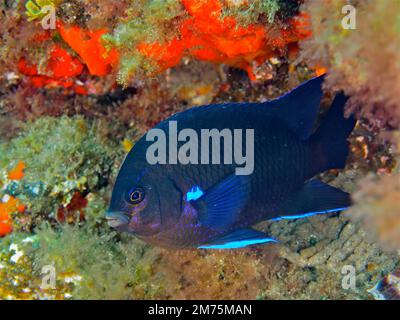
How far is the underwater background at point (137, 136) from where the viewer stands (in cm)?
295

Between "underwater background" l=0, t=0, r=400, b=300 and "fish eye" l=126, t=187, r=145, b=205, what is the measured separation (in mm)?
977

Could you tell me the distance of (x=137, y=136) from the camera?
423 centimetres

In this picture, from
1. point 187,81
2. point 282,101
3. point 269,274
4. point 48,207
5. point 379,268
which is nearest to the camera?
point 282,101

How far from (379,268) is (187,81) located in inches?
102

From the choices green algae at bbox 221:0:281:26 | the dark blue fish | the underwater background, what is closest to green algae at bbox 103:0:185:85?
the underwater background

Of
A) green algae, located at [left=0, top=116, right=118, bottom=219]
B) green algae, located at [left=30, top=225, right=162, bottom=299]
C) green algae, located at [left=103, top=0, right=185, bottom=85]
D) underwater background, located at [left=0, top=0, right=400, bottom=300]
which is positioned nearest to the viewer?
green algae, located at [left=103, top=0, right=185, bottom=85]

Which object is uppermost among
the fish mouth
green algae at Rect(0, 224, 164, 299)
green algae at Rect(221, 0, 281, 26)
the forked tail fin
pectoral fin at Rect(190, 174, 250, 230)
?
green algae at Rect(221, 0, 281, 26)

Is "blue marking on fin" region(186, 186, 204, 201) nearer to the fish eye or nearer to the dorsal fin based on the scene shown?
the fish eye

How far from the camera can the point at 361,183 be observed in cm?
146

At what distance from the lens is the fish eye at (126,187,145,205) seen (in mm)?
2363

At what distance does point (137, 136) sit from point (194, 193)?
2.01 meters

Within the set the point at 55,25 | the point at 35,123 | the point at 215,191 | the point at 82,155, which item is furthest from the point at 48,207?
the point at 215,191

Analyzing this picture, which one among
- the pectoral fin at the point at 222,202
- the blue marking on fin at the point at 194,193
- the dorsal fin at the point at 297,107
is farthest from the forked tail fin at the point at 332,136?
the blue marking on fin at the point at 194,193

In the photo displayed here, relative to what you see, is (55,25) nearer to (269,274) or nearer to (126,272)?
(126,272)
